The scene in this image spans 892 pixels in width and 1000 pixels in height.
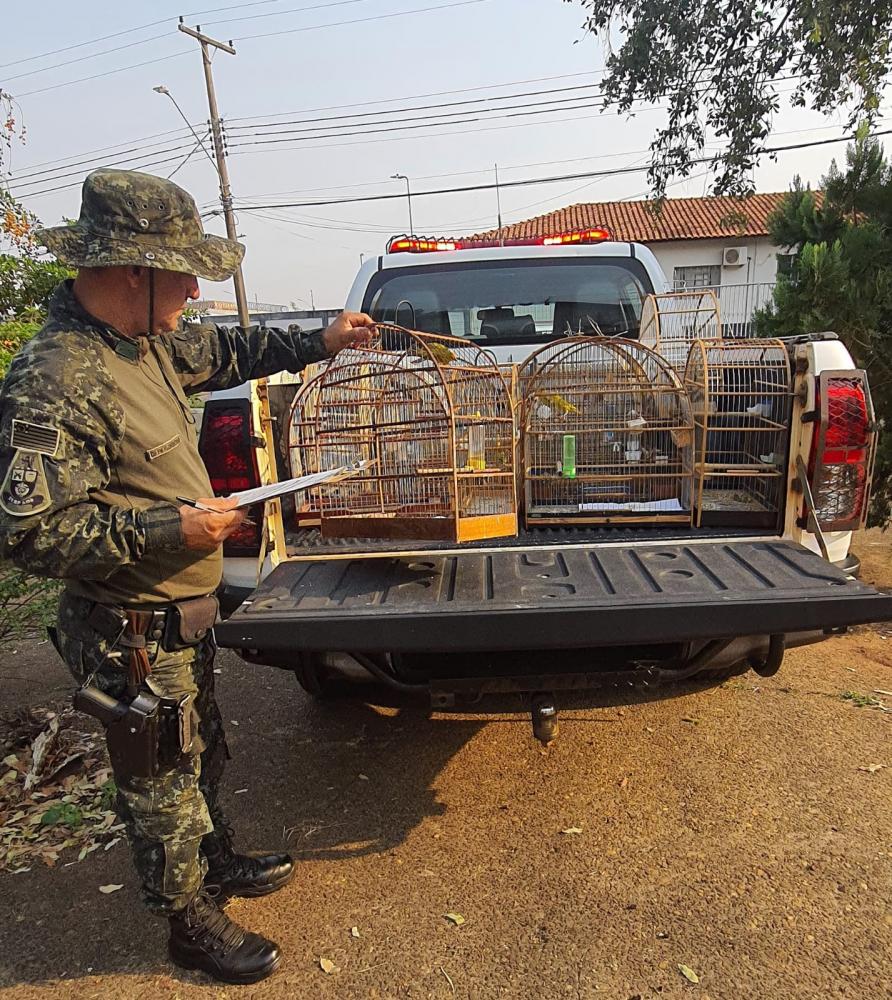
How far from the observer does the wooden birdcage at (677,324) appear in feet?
13.0

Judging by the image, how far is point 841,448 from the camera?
2.64 meters

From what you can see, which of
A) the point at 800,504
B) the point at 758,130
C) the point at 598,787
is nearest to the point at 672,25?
the point at 758,130

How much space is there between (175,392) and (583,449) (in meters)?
2.13

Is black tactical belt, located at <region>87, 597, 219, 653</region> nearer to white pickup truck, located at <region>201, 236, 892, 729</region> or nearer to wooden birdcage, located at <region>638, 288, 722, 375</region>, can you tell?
white pickup truck, located at <region>201, 236, 892, 729</region>

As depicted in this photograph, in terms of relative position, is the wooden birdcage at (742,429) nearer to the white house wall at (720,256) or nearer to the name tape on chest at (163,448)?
the name tape on chest at (163,448)

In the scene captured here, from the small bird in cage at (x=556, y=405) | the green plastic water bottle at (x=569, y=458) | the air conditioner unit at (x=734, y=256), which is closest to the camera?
the small bird in cage at (x=556, y=405)

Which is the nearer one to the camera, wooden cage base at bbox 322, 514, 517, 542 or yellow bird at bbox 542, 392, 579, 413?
wooden cage base at bbox 322, 514, 517, 542

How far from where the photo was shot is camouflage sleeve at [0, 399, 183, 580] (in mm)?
1703

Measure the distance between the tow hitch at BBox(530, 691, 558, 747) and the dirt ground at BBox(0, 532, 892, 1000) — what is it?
29cm

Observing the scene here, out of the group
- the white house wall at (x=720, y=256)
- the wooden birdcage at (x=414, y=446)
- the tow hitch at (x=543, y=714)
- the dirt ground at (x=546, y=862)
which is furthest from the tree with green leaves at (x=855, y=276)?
the white house wall at (x=720, y=256)

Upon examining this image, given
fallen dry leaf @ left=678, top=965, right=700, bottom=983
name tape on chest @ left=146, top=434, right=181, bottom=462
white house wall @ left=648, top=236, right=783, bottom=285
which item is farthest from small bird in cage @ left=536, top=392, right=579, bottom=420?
white house wall @ left=648, top=236, right=783, bottom=285

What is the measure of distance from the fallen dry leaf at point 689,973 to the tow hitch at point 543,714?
2.50 feet

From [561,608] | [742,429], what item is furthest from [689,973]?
[742,429]

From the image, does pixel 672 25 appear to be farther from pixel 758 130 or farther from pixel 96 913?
pixel 96 913
